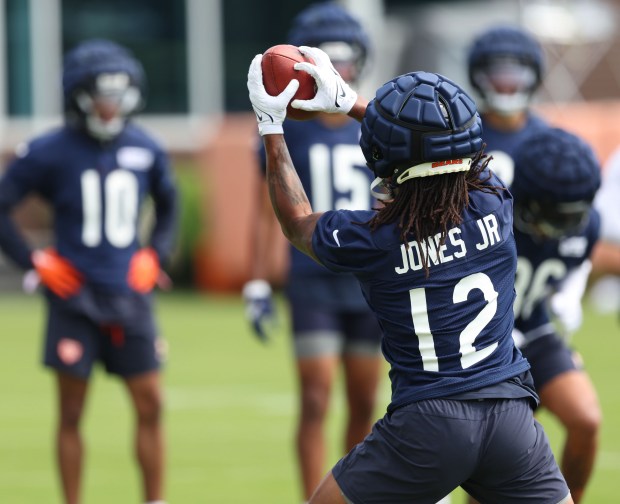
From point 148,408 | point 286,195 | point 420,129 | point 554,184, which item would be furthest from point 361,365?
point 420,129

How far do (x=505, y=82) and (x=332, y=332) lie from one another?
1.54 m

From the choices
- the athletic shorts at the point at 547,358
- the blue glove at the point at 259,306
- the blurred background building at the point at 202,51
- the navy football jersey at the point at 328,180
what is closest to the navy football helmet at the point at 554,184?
the athletic shorts at the point at 547,358

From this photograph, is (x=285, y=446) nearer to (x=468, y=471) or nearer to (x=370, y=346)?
(x=370, y=346)

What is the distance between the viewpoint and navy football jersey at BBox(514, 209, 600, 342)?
5715 millimetres

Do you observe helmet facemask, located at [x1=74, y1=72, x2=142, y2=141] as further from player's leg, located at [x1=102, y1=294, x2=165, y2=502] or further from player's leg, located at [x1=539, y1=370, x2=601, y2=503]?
player's leg, located at [x1=539, y1=370, x2=601, y2=503]

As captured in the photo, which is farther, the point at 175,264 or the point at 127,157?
the point at 175,264

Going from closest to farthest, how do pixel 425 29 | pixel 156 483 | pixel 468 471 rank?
pixel 468 471 → pixel 156 483 → pixel 425 29

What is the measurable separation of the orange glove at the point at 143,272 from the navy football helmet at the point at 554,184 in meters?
1.97

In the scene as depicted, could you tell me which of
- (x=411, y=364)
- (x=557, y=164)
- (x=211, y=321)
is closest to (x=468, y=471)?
(x=411, y=364)

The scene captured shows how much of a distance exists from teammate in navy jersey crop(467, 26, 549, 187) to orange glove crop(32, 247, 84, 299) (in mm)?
2059

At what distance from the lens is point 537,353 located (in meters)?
5.84

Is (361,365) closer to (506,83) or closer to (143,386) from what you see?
(143,386)

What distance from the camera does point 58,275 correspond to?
6.53 meters

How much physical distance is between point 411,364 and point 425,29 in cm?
1772
